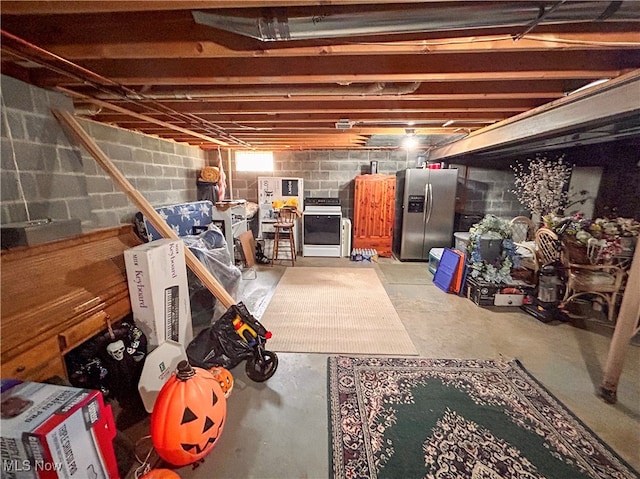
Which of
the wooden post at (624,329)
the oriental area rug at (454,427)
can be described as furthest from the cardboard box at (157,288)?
the wooden post at (624,329)

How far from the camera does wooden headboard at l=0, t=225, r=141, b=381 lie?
1.13 meters

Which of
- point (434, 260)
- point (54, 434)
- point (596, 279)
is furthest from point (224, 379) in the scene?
point (596, 279)

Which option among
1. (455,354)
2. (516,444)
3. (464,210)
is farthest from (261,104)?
(464,210)

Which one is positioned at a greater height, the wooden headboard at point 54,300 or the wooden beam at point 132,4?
the wooden beam at point 132,4

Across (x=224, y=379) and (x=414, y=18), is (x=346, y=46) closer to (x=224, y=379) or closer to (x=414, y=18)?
(x=414, y=18)

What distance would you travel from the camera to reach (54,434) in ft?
2.94

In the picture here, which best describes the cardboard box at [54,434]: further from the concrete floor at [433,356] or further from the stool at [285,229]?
the stool at [285,229]

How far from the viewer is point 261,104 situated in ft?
7.52

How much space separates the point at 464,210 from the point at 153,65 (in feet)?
17.4

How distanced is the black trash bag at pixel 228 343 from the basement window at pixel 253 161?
3.98 m

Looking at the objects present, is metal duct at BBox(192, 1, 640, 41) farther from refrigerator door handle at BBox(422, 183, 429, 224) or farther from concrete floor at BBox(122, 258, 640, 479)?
refrigerator door handle at BBox(422, 183, 429, 224)

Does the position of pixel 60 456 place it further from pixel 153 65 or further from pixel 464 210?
pixel 464 210

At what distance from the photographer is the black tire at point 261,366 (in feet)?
6.08

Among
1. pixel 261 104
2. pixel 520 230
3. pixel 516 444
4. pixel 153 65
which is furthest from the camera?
pixel 520 230
